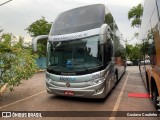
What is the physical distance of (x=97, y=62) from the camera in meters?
8.71

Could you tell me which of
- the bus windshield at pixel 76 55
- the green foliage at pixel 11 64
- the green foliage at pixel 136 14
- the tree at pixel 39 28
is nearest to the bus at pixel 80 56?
the bus windshield at pixel 76 55

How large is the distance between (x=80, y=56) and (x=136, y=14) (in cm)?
4211

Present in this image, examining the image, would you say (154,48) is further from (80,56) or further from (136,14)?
(136,14)

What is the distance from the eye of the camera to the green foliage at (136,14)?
4744 cm

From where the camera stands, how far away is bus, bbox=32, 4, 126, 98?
862 cm

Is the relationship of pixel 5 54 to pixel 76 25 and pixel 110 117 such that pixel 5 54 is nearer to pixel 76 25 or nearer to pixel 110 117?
pixel 76 25

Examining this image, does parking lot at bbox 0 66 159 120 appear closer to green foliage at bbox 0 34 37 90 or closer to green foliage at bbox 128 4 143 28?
green foliage at bbox 0 34 37 90

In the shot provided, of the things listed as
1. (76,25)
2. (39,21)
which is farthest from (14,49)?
(39,21)

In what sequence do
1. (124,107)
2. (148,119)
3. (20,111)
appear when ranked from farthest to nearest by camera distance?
(124,107) < (20,111) < (148,119)

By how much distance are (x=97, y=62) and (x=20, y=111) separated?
130 inches

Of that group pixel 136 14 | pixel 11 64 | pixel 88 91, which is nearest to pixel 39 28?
pixel 136 14

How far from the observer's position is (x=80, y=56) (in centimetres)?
893

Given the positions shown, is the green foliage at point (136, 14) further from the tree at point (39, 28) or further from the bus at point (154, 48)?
the bus at point (154, 48)

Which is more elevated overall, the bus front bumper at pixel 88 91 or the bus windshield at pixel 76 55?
the bus windshield at pixel 76 55
